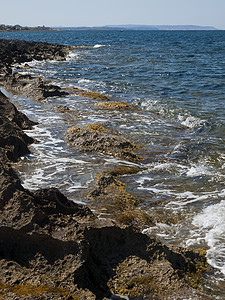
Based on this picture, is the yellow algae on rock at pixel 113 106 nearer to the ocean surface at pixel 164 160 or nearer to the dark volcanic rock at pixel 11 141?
the ocean surface at pixel 164 160

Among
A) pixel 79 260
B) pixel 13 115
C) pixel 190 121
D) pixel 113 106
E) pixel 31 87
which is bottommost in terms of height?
pixel 190 121

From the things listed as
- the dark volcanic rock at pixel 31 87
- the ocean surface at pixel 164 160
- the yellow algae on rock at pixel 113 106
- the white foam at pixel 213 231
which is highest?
the dark volcanic rock at pixel 31 87

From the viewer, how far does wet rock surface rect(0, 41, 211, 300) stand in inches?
146

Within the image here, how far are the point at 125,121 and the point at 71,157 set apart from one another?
4803 millimetres

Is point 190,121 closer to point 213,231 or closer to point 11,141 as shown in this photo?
point 11,141

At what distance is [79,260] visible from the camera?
12.6 feet

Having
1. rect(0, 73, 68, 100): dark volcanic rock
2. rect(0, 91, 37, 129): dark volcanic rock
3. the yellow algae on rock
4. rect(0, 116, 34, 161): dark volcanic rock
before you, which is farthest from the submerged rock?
rect(0, 73, 68, 100): dark volcanic rock

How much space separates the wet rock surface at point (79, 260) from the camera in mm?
3721

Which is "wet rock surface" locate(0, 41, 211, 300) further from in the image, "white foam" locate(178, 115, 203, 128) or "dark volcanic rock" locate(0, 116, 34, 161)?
"white foam" locate(178, 115, 203, 128)

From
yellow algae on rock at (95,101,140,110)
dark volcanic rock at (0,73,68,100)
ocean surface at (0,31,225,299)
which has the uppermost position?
dark volcanic rock at (0,73,68,100)

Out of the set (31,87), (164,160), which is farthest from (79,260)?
(31,87)

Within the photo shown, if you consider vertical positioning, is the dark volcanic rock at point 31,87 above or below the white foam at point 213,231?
above

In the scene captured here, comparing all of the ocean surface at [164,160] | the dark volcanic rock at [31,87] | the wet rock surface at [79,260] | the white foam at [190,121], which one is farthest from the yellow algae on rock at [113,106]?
the wet rock surface at [79,260]

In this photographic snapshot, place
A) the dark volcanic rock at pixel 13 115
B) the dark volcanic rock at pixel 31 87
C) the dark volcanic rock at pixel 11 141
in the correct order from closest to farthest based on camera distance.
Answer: the dark volcanic rock at pixel 11 141, the dark volcanic rock at pixel 13 115, the dark volcanic rock at pixel 31 87
